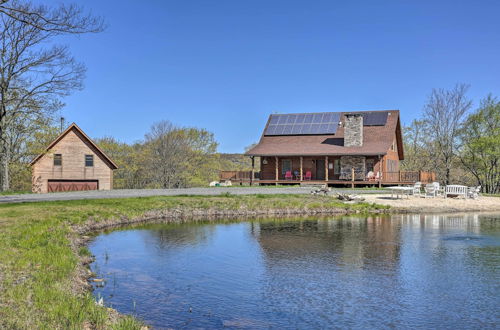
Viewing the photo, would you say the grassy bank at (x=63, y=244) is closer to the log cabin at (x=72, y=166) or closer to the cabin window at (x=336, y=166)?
the cabin window at (x=336, y=166)

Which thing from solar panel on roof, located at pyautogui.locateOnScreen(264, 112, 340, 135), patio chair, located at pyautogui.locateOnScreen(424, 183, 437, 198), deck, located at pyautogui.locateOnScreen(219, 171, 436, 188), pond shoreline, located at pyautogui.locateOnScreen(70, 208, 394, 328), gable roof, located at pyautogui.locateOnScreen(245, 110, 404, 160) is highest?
solar panel on roof, located at pyautogui.locateOnScreen(264, 112, 340, 135)

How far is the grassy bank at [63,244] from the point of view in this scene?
6367 millimetres

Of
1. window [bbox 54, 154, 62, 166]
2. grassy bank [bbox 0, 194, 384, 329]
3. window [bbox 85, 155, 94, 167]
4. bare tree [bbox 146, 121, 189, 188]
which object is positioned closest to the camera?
grassy bank [bbox 0, 194, 384, 329]

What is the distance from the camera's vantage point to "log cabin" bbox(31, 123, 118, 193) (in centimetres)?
4141

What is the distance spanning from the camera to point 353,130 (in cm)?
3875

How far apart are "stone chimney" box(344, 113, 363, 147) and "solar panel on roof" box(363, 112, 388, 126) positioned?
10.8 feet

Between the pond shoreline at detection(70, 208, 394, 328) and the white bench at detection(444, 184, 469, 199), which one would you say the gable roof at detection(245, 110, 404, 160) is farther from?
the pond shoreline at detection(70, 208, 394, 328)

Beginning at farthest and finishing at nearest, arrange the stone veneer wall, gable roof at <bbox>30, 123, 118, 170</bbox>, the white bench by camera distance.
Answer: gable roof at <bbox>30, 123, 118, 170</bbox> < the stone veneer wall < the white bench

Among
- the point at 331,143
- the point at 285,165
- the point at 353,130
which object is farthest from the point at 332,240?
the point at 285,165

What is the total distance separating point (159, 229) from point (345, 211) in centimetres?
1087

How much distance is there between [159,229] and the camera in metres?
18.4

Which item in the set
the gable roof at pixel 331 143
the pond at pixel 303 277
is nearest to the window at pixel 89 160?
the gable roof at pixel 331 143

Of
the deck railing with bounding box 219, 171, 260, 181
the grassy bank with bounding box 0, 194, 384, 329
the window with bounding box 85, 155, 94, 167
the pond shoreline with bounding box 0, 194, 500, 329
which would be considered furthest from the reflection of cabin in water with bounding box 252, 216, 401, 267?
the window with bounding box 85, 155, 94, 167

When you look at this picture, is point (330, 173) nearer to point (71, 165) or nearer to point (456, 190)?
point (456, 190)
